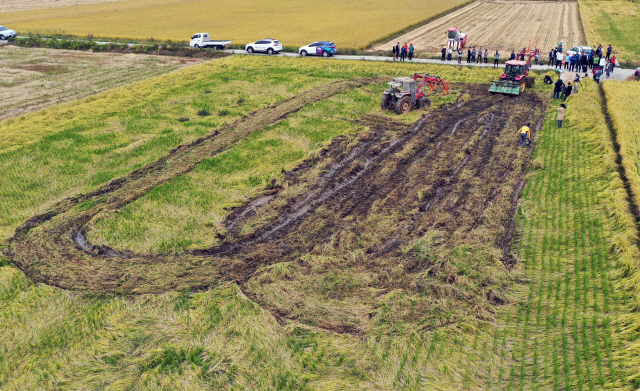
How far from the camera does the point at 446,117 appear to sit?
2711 cm

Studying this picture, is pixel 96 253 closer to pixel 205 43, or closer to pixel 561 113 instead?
pixel 561 113

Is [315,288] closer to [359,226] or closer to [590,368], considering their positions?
[359,226]

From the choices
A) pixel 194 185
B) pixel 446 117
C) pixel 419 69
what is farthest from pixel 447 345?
pixel 419 69

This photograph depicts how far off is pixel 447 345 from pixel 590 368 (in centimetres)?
299

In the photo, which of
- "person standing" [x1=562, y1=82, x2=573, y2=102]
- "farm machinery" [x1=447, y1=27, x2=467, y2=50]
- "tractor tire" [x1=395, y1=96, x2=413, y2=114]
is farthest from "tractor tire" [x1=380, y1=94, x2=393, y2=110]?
"farm machinery" [x1=447, y1=27, x2=467, y2=50]

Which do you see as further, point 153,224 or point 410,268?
point 153,224

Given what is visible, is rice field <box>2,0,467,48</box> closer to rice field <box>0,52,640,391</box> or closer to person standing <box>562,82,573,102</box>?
person standing <box>562,82,573,102</box>

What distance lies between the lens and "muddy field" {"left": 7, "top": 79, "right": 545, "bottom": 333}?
13.1m

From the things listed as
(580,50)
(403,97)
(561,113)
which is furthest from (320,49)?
(561,113)

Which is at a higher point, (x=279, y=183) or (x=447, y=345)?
(x=279, y=183)

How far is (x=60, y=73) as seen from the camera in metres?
39.7

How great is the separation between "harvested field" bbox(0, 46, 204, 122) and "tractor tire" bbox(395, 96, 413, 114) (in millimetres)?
22147

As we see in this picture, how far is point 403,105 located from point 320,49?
58.6ft

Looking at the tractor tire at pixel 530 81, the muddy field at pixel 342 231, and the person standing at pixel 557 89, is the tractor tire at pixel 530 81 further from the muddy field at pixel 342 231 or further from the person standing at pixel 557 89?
the muddy field at pixel 342 231
